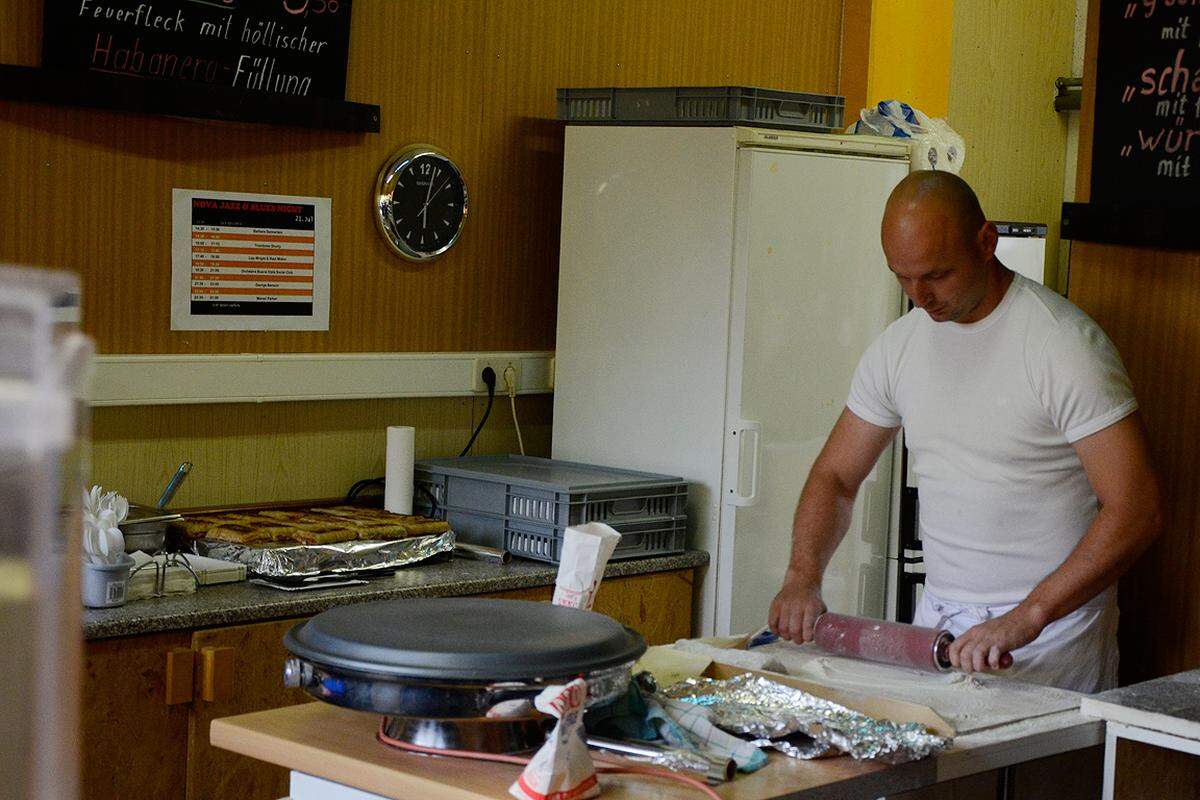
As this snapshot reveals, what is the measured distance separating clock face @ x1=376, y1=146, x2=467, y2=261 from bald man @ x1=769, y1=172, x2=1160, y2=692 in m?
1.52

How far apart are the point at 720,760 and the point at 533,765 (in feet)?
0.86

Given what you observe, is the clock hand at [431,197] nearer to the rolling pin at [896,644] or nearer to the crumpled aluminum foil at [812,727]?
the rolling pin at [896,644]

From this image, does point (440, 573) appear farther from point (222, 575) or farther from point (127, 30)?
point (127, 30)

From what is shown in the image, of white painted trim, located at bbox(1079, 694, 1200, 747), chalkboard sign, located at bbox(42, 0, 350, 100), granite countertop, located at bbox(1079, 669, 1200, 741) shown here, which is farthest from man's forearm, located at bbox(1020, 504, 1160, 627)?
chalkboard sign, located at bbox(42, 0, 350, 100)

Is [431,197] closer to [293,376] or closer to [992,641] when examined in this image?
[293,376]

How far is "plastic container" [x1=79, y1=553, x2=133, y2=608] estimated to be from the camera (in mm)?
2750

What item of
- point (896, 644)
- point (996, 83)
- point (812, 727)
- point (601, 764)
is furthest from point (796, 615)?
point (996, 83)

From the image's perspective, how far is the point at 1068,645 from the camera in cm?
264

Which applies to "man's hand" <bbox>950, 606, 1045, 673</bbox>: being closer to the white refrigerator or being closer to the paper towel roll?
the white refrigerator

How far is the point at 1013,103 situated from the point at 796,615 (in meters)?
4.83

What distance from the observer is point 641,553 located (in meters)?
3.70

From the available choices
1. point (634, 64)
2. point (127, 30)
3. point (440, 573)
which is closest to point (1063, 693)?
point (440, 573)

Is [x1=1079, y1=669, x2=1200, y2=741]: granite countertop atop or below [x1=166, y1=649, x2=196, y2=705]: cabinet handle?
atop

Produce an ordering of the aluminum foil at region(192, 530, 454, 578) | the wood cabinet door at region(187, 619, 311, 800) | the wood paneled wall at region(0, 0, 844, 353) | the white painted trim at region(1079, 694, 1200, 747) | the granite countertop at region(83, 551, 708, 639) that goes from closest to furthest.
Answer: the white painted trim at region(1079, 694, 1200, 747), the granite countertop at region(83, 551, 708, 639), the wood cabinet door at region(187, 619, 311, 800), the aluminum foil at region(192, 530, 454, 578), the wood paneled wall at region(0, 0, 844, 353)
